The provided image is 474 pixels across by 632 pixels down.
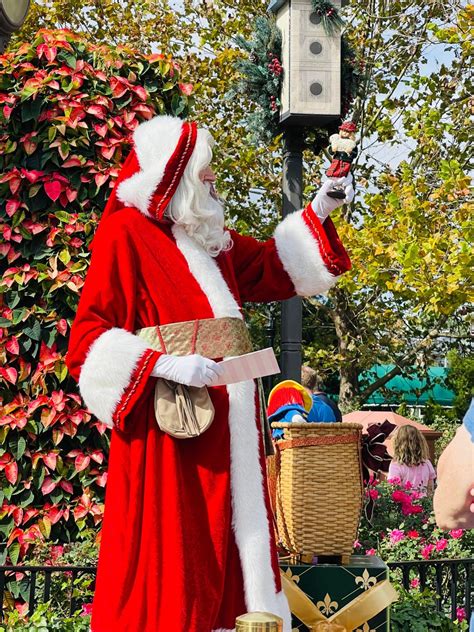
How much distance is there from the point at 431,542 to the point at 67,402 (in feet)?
8.89

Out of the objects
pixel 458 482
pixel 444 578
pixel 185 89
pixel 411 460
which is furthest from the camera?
pixel 411 460

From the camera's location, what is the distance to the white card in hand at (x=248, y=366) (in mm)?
3059

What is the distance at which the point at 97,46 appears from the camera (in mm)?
4938

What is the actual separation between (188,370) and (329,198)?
1.00 metres

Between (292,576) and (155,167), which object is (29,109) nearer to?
(155,167)

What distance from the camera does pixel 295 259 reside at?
3.69 m

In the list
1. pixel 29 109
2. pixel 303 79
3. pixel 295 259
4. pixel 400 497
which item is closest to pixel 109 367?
pixel 295 259

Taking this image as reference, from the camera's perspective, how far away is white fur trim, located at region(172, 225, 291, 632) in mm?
3094

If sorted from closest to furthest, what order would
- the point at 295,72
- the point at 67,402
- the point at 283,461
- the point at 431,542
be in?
1. the point at 283,461
2. the point at 67,402
3. the point at 295,72
4. the point at 431,542

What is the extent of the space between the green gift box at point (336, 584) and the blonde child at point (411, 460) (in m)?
4.07

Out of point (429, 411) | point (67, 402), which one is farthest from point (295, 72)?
point (429, 411)

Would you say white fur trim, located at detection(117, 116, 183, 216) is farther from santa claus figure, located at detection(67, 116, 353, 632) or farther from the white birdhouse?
the white birdhouse

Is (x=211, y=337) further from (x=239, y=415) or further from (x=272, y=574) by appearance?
(x=272, y=574)

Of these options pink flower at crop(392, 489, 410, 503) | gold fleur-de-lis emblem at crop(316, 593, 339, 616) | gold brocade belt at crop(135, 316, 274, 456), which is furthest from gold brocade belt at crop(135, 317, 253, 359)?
pink flower at crop(392, 489, 410, 503)
